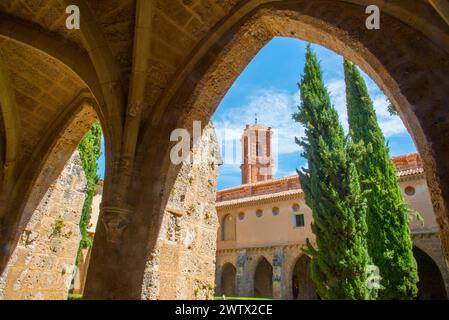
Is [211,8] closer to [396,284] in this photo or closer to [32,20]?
[32,20]

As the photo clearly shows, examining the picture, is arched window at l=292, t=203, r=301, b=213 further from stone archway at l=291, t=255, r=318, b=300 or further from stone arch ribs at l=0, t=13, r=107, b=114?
stone arch ribs at l=0, t=13, r=107, b=114

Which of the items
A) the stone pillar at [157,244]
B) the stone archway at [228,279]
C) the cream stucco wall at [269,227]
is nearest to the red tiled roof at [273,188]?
the cream stucco wall at [269,227]

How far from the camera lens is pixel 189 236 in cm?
354

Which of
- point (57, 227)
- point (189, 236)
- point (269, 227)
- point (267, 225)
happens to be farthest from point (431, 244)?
point (57, 227)

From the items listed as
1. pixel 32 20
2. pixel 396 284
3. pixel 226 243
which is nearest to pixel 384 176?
pixel 396 284

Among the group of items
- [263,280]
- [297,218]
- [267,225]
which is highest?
[297,218]

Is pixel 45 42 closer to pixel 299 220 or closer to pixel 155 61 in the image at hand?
pixel 155 61

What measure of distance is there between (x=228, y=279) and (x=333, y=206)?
13.4 metres

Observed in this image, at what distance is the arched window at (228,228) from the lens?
2191 centimetres

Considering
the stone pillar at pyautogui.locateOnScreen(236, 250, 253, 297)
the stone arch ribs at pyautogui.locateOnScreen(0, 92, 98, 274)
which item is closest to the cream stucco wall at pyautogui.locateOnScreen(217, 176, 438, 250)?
the stone pillar at pyautogui.locateOnScreen(236, 250, 253, 297)

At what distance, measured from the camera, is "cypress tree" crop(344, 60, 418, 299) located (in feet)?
39.1

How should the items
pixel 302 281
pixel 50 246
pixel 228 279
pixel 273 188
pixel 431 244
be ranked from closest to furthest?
pixel 50 246, pixel 431 244, pixel 302 281, pixel 273 188, pixel 228 279

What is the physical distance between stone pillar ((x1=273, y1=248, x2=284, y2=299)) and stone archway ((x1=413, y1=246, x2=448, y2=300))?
653cm
